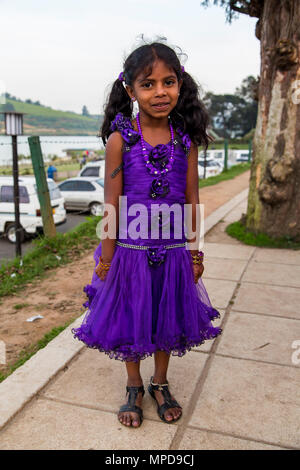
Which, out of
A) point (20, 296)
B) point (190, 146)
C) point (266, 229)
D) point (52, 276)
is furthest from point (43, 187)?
point (190, 146)

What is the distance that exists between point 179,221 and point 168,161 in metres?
0.32

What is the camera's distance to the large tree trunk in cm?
538

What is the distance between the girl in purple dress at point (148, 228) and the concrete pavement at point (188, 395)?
0.46 feet

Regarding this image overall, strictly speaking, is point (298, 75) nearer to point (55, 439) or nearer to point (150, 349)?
point (150, 349)

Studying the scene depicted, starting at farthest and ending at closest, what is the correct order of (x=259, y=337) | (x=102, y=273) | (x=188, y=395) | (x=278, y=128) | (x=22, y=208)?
1. (x=22, y=208)
2. (x=278, y=128)
3. (x=259, y=337)
4. (x=188, y=395)
5. (x=102, y=273)

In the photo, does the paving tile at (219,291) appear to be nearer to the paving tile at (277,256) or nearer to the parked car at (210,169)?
the paving tile at (277,256)

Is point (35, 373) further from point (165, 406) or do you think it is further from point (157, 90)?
point (157, 90)

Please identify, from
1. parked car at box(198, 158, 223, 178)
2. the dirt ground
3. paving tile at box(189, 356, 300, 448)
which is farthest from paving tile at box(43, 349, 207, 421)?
parked car at box(198, 158, 223, 178)

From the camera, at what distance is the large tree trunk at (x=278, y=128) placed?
538 cm

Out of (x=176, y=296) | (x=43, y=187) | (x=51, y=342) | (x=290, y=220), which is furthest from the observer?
(x=43, y=187)

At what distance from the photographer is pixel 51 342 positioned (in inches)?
124

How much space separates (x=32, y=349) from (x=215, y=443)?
5.59ft

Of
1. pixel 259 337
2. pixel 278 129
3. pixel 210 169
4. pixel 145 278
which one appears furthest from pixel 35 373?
pixel 210 169

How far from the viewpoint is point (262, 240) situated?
5961 mm
